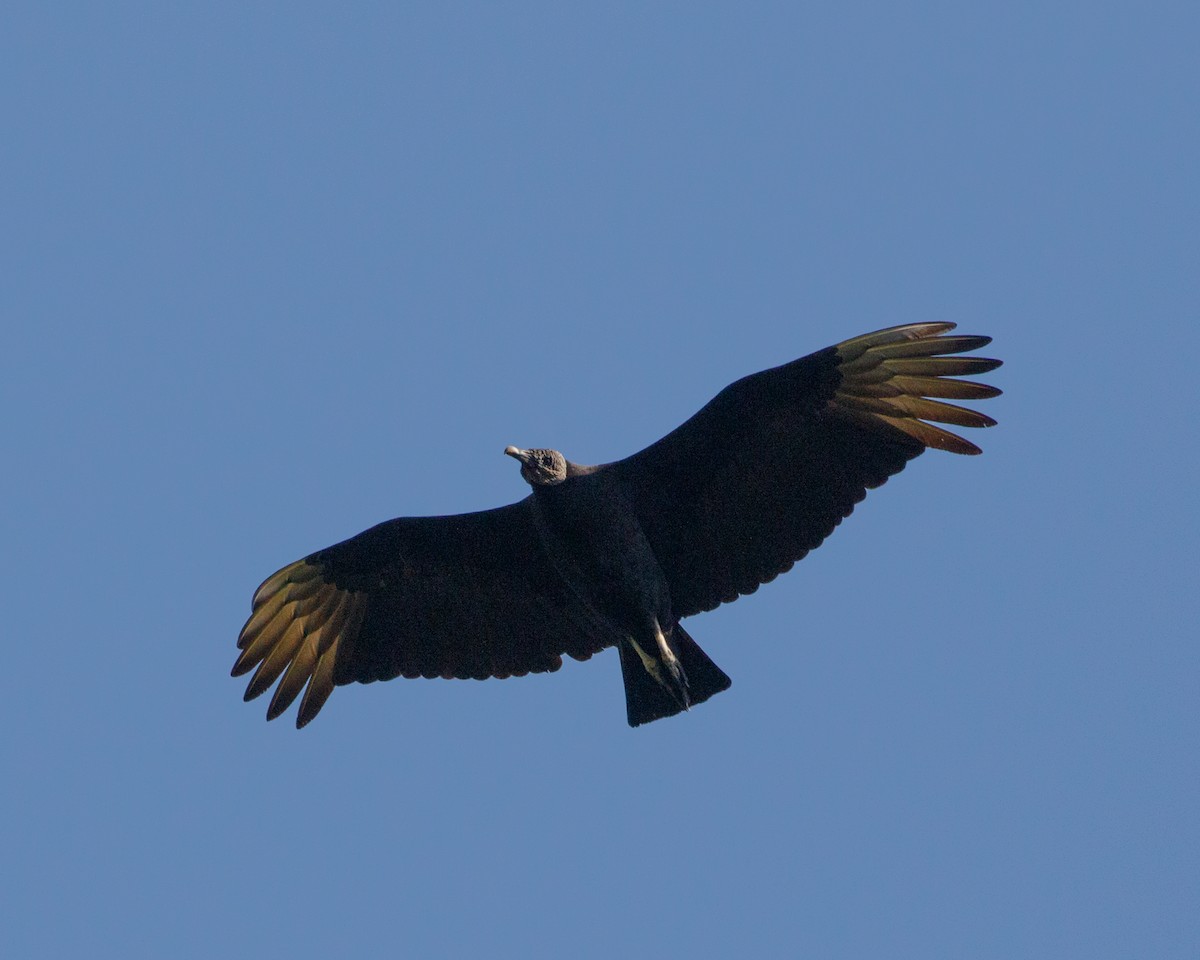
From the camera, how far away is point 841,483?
325 inches

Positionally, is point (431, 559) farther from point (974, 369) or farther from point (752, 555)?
point (974, 369)

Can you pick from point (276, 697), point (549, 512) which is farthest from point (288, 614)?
point (549, 512)

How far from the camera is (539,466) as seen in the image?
333 inches

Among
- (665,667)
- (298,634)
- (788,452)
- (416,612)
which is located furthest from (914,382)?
(298,634)

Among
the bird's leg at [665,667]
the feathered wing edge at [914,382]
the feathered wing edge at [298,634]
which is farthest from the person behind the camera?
the feathered wing edge at [298,634]

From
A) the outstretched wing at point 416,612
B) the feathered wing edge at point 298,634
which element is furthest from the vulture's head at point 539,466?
the feathered wing edge at point 298,634

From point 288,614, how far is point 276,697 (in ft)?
1.51

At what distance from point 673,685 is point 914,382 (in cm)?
195

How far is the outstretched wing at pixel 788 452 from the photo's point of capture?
8.23 meters

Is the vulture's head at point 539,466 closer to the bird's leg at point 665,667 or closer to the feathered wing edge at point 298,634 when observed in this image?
the bird's leg at point 665,667

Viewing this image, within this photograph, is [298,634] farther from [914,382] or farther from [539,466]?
[914,382]

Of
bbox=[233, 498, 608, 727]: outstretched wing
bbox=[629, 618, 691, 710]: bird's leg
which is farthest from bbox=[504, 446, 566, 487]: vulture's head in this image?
bbox=[629, 618, 691, 710]: bird's leg

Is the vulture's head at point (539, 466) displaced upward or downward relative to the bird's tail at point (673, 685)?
upward

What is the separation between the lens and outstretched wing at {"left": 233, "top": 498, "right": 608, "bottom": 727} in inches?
348
